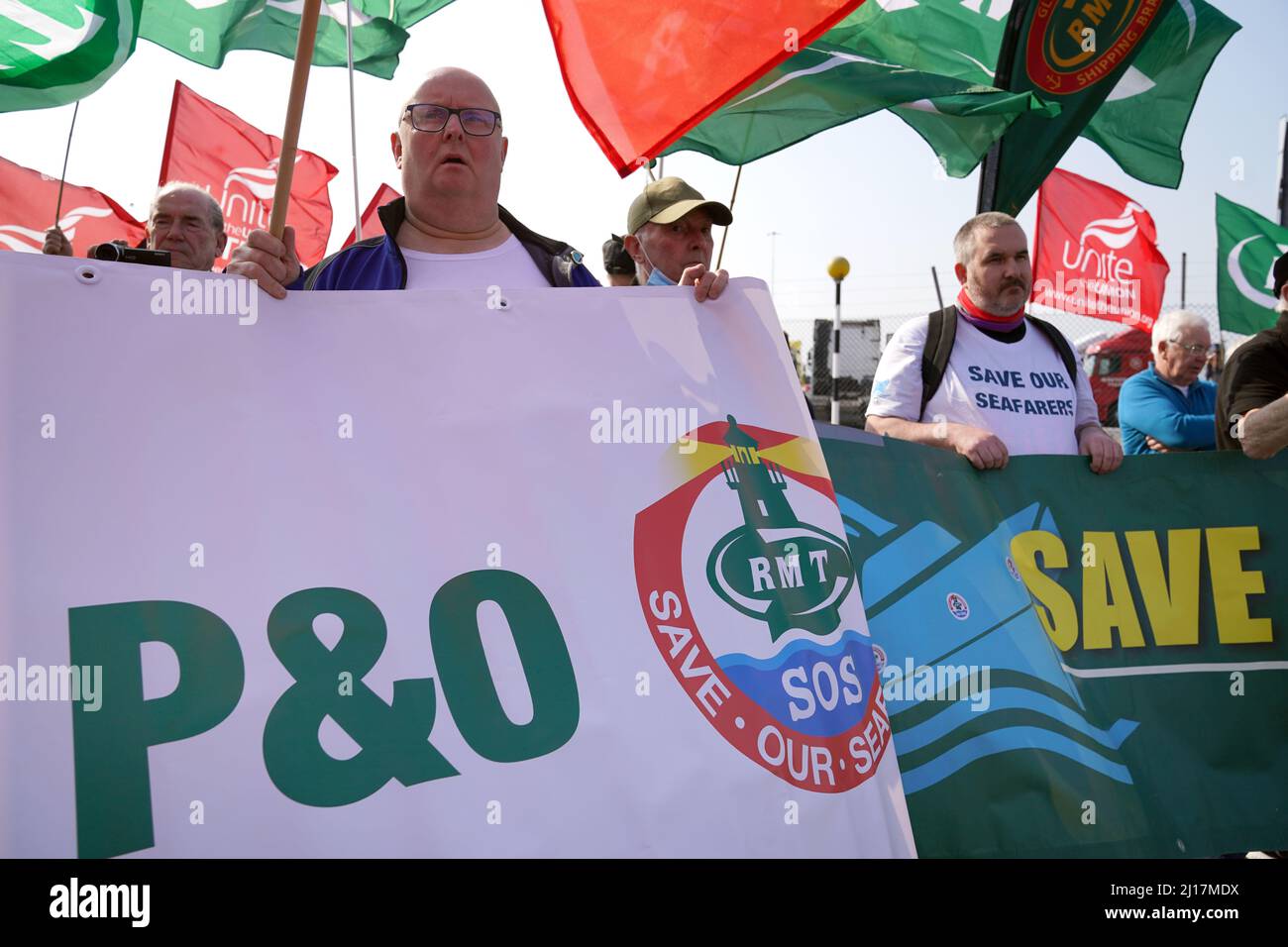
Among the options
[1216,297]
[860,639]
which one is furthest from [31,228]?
[1216,297]

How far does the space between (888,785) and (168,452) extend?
1.42m

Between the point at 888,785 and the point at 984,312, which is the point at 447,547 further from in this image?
the point at 984,312

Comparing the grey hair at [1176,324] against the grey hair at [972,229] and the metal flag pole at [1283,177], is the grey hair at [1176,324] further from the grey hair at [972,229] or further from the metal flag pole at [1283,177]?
the metal flag pole at [1283,177]

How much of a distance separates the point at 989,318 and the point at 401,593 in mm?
2423

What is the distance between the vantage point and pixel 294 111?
2.13 meters

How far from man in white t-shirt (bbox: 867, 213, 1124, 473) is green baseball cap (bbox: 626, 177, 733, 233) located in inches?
30.0

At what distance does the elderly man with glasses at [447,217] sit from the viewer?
8.12 feet

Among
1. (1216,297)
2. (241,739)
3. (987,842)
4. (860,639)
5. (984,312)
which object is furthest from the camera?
(1216,297)

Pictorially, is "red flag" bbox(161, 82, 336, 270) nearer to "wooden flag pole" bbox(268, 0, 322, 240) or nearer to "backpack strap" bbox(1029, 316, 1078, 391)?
"backpack strap" bbox(1029, 316, 1078, 391)

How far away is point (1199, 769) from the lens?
323 cm

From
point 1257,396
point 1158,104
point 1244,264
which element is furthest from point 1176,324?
point 1244,264

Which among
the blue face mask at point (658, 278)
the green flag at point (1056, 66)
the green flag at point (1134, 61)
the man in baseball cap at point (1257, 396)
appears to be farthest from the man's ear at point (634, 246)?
the green flag at point (1134, 61)
